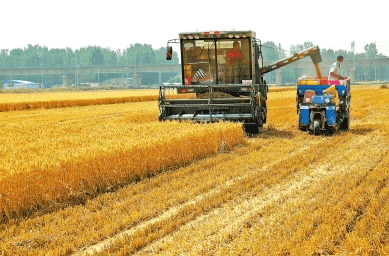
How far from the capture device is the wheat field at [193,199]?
5.49m

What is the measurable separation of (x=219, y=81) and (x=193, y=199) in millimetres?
8686

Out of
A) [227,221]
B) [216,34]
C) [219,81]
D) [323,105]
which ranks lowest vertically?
[227,221]

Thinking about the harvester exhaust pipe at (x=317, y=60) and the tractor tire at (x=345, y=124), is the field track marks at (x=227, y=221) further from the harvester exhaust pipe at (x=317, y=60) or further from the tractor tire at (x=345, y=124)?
the harvester exhaust pipe at (x=317, y=60)

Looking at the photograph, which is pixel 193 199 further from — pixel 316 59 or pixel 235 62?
pixel 316 59

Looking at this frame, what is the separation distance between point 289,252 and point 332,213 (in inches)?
52.2

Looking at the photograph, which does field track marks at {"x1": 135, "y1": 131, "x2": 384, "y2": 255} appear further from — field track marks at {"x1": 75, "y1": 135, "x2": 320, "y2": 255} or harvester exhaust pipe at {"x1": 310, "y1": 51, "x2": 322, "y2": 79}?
harvester exhaust pipe at {"x1": 310, "y1": 51, "x2": 322, "y2": 79}

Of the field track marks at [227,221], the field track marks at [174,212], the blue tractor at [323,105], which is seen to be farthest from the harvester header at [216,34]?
the field track marks at [227,221]

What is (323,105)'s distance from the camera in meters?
14.3

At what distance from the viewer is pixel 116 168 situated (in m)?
8.30

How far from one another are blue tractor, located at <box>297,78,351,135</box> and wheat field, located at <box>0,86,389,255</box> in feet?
9.22

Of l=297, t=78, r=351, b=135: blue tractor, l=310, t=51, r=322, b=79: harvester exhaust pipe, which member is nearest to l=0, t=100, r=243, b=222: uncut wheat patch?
l=297, t=78, r=351, b=135: blue tractor

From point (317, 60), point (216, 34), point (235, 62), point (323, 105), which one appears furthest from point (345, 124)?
point (216, 34)

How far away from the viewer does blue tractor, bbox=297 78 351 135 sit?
14.2 metres

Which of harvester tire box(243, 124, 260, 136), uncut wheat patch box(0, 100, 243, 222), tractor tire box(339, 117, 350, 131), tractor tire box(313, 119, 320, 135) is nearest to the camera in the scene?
uncut wheat patch box(0, 100, 243, 222)
